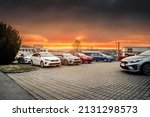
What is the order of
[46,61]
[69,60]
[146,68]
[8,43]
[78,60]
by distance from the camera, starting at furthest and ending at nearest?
→ [78,60]
[69,60]
[8,43]
[46,61]
[146,68]

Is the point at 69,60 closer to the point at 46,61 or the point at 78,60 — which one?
the point at 78,60

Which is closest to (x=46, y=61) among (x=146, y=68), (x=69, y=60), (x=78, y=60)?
(x=69, y=60)

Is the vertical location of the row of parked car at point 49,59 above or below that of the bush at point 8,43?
below

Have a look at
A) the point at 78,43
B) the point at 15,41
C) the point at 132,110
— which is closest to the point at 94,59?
the point at 78,43

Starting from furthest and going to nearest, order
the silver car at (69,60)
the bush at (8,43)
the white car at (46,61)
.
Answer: the silver car at (69,60), the bush at (8,43), the white car at (46,61)

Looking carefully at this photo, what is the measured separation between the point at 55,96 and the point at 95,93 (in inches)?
48.1

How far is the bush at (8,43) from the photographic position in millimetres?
17328

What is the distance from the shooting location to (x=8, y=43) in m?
17.4

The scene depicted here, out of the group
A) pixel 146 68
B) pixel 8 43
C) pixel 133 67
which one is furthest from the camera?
pixel 8 43

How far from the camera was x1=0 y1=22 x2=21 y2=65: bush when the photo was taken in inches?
682

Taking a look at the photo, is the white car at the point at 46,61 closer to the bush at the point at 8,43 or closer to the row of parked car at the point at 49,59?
the row of parked car at the point at 49,59

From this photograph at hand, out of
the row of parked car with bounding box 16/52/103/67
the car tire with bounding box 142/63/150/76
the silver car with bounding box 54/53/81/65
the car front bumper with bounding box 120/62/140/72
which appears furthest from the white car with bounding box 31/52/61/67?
the car tire with bounding box 142/63/150/76

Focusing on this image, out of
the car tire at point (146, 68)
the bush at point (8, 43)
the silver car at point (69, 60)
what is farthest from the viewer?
the silver car at point (69, 60)

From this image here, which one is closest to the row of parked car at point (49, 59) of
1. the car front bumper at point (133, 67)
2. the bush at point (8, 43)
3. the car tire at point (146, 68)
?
the bush at point (8, 43)
